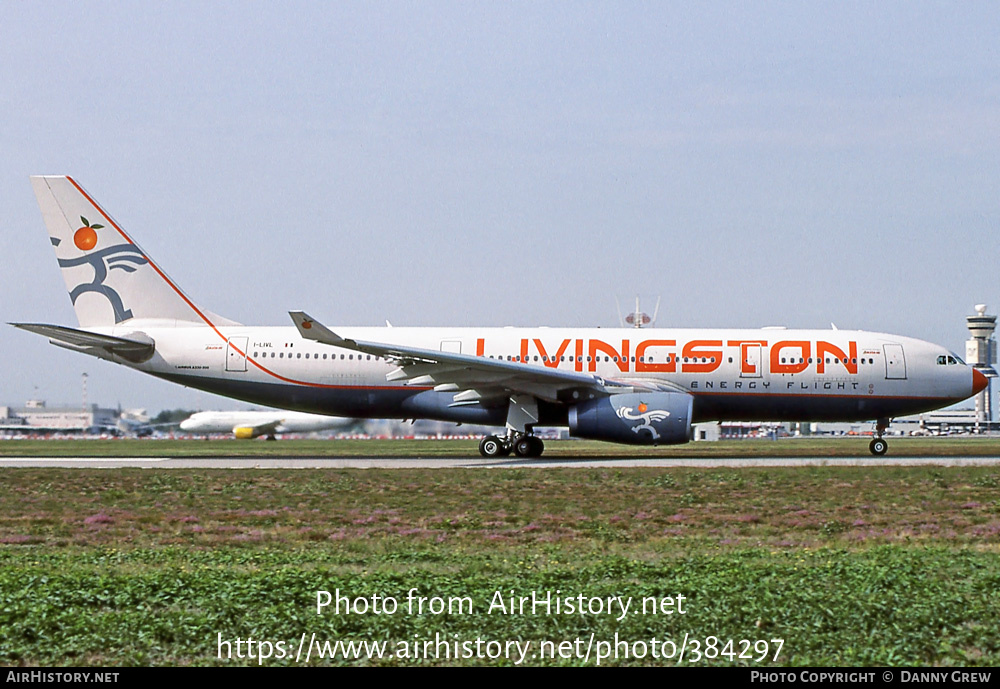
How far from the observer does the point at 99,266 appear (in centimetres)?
2766

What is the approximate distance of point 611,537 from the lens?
11438 mm

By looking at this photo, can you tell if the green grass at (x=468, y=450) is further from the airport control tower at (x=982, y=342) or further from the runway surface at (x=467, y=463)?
the airport control tower at (x=982, y=342)

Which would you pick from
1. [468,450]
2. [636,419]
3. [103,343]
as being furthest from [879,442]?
[103,343]

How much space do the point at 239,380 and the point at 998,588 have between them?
2214cm

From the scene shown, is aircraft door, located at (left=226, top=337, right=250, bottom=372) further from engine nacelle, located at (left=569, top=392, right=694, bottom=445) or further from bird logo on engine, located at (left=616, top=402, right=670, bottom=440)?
bird logo on engine, located at (left=616, top=402, right=670, bottom=440)

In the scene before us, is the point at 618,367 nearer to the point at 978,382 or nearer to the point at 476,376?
the point at 476,376

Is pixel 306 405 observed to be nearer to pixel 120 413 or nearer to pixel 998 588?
pixel 998 588

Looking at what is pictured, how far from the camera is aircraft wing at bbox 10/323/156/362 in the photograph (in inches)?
1019

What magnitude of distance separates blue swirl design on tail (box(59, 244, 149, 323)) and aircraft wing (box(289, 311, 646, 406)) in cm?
719

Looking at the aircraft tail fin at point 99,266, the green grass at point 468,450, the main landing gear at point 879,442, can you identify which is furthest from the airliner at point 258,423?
the main landing gear at point 879,442

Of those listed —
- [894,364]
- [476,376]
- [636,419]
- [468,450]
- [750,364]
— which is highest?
[894,364]

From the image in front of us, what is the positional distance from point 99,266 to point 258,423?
1514 inches
